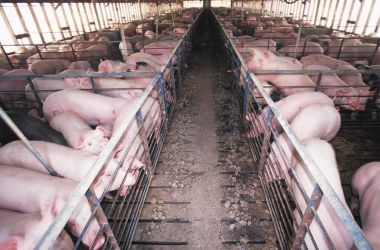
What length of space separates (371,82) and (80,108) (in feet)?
16.3

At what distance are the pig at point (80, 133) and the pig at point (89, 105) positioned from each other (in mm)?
178

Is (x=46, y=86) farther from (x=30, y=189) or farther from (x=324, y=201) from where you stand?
(x=324, y=201)

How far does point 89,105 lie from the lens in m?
3.47

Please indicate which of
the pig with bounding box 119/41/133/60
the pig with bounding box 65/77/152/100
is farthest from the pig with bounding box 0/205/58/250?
the pig with bounding box 119/41/133/60

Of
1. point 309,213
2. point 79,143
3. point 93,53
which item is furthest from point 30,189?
point 93,53

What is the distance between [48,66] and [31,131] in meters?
3.80

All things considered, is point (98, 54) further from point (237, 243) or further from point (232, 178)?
point (237, 243)

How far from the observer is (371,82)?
13.9ft

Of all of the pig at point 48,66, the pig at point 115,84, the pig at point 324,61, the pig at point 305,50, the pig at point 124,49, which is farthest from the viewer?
the pig at point 305,50

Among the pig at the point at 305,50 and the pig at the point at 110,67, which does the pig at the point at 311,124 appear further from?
the pig at the point at 305,50

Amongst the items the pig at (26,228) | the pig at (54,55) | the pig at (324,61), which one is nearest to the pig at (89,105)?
the pig at (26,228)

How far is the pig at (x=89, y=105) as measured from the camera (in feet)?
11.3

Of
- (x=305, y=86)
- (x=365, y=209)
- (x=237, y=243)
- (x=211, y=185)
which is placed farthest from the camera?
(x=305, y=86)

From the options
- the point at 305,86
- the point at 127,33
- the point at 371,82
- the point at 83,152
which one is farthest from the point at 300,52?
the point at 127,33
